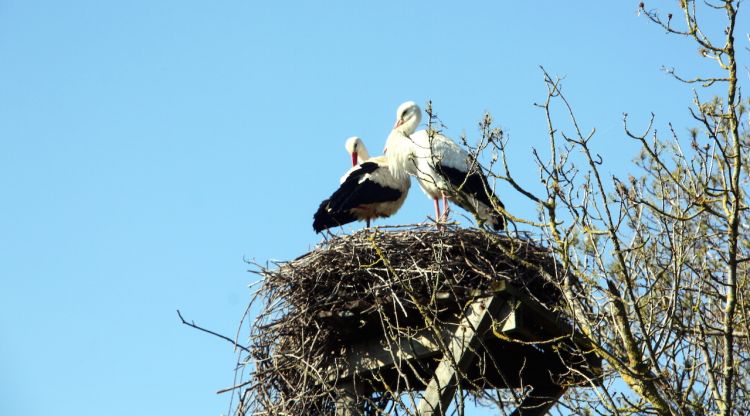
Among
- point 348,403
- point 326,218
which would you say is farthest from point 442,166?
point 348,403

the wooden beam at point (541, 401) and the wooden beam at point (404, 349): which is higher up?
the wooden beam at point (404, 349)

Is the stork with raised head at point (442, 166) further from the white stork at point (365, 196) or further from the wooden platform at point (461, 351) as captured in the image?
the wooden platform at point (461, 351)

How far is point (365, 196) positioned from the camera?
882 centimetres

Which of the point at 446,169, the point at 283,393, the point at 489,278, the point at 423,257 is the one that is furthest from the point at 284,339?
the point at 446,169

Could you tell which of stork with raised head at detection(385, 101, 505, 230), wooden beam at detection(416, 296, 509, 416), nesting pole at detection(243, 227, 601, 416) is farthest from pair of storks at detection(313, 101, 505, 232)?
wooden beam at detection(416, 296, 509, 416)

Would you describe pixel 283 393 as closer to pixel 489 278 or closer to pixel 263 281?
pixel 263 281

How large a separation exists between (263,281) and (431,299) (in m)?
1.44

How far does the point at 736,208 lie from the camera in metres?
4.26

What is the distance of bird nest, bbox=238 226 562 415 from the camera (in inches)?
218

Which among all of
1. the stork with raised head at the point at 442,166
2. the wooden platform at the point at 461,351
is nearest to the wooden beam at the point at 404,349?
the wooden platform at the point at 461,351

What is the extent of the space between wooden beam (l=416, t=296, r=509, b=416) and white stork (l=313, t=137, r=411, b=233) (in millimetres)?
3508

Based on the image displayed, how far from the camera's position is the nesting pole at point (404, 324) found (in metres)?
5.30

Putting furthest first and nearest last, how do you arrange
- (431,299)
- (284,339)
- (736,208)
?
(284,339) < (431,299) < (736,208)

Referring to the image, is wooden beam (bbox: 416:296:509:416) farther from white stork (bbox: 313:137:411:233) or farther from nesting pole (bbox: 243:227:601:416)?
white stork (bbox: 313:137:411:233)
